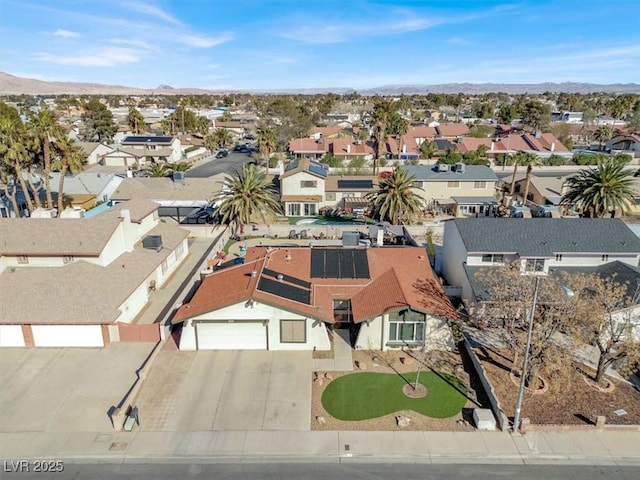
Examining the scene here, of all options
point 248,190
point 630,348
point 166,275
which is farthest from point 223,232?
point 630,348

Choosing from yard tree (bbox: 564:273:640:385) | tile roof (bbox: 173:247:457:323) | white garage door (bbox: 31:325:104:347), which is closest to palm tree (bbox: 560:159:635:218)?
yard tree (bbox: 564:273:640:385)

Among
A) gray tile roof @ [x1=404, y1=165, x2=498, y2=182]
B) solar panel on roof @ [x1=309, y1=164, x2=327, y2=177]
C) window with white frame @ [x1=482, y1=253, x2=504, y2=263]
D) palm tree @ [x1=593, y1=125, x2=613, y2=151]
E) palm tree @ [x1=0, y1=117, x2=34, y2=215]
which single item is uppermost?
palm tree @ [x1=0, y1=117, x2=34, y2=215]

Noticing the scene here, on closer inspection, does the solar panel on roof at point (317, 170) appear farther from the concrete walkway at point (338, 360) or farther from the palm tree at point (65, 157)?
the concrete walkway at point (338, 360)

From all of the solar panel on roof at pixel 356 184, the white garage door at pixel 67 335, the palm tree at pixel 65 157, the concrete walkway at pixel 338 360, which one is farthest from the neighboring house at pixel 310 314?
the solar panel on roof at pixel 356 184

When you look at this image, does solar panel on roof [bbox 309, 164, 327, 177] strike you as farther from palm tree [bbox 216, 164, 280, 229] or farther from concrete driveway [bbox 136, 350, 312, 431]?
concrete driveway [bbox 136, 350, 312, 431]

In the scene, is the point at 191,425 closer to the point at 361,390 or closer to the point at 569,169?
the point at 361,390

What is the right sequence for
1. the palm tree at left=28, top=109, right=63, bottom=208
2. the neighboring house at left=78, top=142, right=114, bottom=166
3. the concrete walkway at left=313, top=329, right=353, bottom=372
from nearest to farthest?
the concrete walkway at left=313, top=329, right=353, bottom=372 → the palm tree at left=28, top=109, right=63, bottom=208 → the neighboring house at left=78, top=142, right=114, bottom=166

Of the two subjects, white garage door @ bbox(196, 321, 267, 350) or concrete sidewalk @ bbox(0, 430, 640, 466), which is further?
white garage door @ bbox(196, 321, 267, 350)
